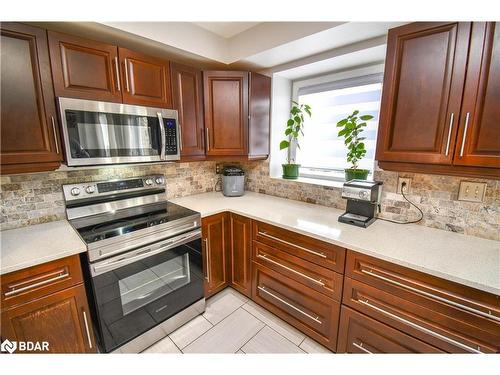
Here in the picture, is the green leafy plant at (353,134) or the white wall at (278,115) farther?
the white wall at (278,115)

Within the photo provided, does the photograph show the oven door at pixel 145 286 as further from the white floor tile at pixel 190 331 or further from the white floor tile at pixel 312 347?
the white floor tile at pixel 312 347

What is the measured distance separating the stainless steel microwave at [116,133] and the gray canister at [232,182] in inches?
23.0

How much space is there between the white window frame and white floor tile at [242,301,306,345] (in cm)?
132

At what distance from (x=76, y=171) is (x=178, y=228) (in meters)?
0.86

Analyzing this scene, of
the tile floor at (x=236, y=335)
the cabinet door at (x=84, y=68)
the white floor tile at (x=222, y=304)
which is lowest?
the tile floor at (x=236, y=335)

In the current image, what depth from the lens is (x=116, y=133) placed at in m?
1.46

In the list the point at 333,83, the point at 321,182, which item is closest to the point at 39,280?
the point at 321,182

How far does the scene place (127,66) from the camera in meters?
1.48

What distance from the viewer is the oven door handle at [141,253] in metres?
1.23

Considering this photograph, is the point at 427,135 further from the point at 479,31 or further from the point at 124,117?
the point at 124,117

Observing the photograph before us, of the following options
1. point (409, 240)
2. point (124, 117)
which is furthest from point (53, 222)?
point (409, 240)

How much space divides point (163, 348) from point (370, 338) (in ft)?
4.42

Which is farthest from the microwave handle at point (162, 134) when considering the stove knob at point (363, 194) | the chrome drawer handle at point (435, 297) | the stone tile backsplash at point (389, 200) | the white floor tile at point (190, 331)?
the chrome drawer handle at point (435, 297)

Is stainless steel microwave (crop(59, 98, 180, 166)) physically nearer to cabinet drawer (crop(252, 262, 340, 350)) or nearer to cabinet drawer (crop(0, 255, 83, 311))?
cabinet drawer (crop(0, 255, 83, 311))
